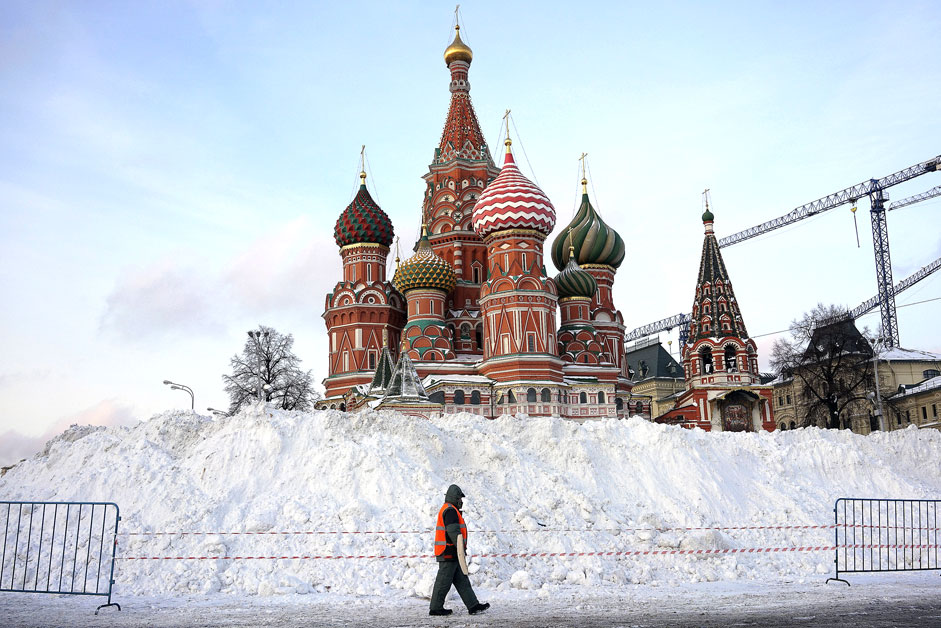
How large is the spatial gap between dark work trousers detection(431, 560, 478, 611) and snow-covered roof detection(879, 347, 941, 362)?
54963 millimetres

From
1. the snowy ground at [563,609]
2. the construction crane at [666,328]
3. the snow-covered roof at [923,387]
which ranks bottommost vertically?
the snowy ground at [563,609]

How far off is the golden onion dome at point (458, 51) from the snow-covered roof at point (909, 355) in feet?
113

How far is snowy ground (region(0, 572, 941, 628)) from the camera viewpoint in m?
9.05

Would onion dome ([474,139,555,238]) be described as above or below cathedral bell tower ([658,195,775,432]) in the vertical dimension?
above

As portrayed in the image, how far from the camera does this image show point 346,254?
145 feet

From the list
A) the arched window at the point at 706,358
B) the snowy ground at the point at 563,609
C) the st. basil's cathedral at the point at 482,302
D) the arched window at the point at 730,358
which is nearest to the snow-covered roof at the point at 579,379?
the st. basil's cathedral at the point at 482,302

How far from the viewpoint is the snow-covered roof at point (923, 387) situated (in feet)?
167

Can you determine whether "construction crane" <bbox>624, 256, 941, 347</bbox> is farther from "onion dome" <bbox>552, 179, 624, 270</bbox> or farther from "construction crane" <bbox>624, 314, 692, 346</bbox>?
"onion dome" <bbox>552, 179, 624, 270</bbox>

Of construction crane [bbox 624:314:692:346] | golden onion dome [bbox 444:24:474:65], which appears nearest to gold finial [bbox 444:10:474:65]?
golden onion dome [bbox 444:24:474:65]

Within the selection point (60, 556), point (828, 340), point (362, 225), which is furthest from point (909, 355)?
point (60, 556)

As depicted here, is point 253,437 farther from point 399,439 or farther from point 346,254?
point 346,254

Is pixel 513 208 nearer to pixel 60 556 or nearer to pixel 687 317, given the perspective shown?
pixel 60 556

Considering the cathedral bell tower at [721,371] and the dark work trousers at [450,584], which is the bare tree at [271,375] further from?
the dark work trousers at [450,584]

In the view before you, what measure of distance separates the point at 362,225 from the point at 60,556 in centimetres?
3234
